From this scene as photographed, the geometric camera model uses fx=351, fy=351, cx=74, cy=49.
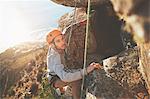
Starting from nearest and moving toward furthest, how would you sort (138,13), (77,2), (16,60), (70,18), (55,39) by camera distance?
(138,13)
(55,39)
(77,2)
(70,18)
(16,60)

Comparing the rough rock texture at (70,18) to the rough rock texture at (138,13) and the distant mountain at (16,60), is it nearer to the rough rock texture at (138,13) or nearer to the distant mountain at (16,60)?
the distant mountain at (16,60)

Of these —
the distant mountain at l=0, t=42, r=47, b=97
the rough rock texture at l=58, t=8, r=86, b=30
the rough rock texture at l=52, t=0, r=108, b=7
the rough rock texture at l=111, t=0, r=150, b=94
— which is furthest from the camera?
the distant mountain at l=0, t=42, r=47, b=97

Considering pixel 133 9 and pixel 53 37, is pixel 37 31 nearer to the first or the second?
pixel 53 37

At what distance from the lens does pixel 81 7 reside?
21.2ft

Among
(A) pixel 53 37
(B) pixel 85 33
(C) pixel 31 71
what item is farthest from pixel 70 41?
(C) pixel 31 71

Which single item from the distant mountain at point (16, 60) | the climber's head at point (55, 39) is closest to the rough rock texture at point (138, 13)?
the climber's head at point (55, 39)

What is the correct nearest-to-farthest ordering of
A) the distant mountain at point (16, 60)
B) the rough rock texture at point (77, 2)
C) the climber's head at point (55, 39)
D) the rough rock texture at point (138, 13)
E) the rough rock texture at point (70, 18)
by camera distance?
the rough rock texture at point (138, 13), the climber's head at point (55, 39), the rough rock texture at point (77, 2), the rough rock texture at point (70, 18), the distant mountain at point (16, 60)

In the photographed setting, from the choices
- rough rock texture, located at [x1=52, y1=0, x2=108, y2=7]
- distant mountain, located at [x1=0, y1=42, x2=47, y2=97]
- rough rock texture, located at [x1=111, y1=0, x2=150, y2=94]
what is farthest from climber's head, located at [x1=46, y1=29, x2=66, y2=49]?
rough rock texture, located at [x1=111, y1=0, x2=150, y2=94]

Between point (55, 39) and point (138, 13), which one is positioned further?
point (55, 39)

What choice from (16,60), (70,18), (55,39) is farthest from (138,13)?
(16,60)

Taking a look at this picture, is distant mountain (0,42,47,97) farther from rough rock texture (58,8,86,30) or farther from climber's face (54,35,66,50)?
climber's face (54,35,66,50)

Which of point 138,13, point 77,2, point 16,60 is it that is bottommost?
point 16,60

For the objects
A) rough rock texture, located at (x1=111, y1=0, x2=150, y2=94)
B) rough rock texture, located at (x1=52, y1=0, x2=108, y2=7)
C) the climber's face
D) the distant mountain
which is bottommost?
the distant mountain

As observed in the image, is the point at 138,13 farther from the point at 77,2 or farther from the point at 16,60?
the point at 16,60
